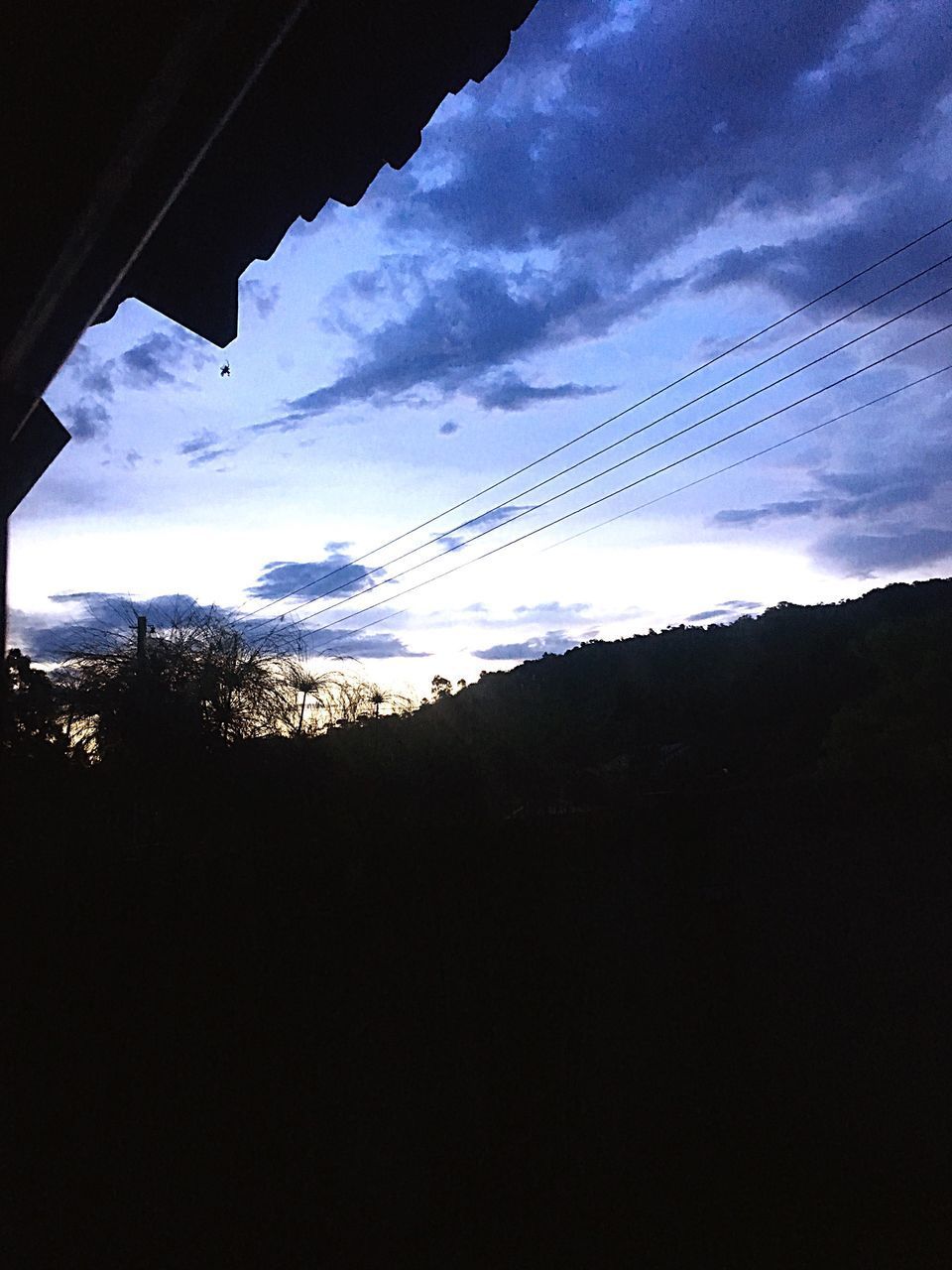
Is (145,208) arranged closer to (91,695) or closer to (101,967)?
(101,967)

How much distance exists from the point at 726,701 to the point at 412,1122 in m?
34.9

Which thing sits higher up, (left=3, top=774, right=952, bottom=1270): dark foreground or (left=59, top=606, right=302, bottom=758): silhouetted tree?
(left=59, top=606, right=302, bottom=758): silhouetted tree

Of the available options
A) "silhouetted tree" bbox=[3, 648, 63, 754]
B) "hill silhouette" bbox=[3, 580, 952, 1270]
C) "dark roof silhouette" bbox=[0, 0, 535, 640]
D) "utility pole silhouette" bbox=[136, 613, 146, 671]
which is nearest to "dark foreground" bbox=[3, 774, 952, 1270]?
"hill silhouette" bbox=[3, 580, 952, 1270]

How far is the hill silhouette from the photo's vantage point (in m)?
2.59

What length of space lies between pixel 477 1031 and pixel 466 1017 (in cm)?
5

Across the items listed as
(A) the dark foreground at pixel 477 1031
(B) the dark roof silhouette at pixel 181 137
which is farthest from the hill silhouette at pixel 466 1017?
(B) the dark roof silhouette at pixel 181 137

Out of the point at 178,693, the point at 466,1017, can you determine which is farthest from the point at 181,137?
the point at 178,693

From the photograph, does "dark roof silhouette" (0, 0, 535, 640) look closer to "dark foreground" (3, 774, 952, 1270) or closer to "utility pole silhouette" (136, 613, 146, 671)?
"dark foreground" (3, 774, 952, 1270)

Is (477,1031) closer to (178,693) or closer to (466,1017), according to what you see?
(466,1017)

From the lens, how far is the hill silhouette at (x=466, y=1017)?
259 cm

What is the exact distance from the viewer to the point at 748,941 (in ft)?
11.2

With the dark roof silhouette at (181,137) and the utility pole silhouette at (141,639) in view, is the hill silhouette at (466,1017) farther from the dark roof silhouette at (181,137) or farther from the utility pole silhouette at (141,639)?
the utility pole silhouette at (141,639)

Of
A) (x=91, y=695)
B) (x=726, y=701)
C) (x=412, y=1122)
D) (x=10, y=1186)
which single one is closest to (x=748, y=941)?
(x=412, y=1122)

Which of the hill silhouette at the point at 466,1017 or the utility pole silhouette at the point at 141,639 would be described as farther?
the utility pole silhouette at the point at 141,639
